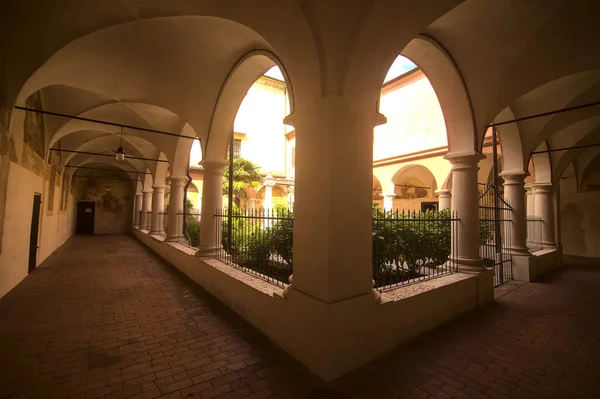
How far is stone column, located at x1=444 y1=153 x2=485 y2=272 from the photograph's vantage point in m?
5.05

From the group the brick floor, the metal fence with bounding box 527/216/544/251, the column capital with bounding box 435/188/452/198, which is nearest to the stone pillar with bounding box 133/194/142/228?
the brick floor

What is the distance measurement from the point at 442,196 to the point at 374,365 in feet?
37.1

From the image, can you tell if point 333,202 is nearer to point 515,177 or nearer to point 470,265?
point 470,265

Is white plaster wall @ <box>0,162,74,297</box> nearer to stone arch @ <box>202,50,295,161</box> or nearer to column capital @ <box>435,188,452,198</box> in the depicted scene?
stone arch @ <box>202,50,295,161</box>

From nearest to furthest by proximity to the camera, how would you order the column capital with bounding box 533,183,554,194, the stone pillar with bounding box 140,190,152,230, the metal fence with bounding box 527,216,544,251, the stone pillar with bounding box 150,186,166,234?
the column capital with bounding box 533,183,554,194 < the metal fence with bounding box 527,216,544,251 < the stone pillar with bounding box 150,186,166,234 < the stone pillar with bounding box 140,190,152,230

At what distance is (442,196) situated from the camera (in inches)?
494

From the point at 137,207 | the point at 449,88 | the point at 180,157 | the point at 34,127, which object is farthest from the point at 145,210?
the point at 449,88

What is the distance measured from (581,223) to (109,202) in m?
27.1

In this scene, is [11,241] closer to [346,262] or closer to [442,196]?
[346,262]

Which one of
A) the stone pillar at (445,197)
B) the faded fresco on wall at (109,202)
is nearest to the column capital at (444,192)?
the stone pillar at (445,197)

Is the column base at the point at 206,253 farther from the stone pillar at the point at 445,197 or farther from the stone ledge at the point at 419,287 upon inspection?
Result: the stone pillar at the point at 445,197

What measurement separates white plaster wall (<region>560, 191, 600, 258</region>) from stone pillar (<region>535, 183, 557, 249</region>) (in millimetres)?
5205

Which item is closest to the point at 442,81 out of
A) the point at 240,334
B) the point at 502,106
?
the point at 502,106

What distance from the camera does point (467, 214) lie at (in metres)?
5.09
